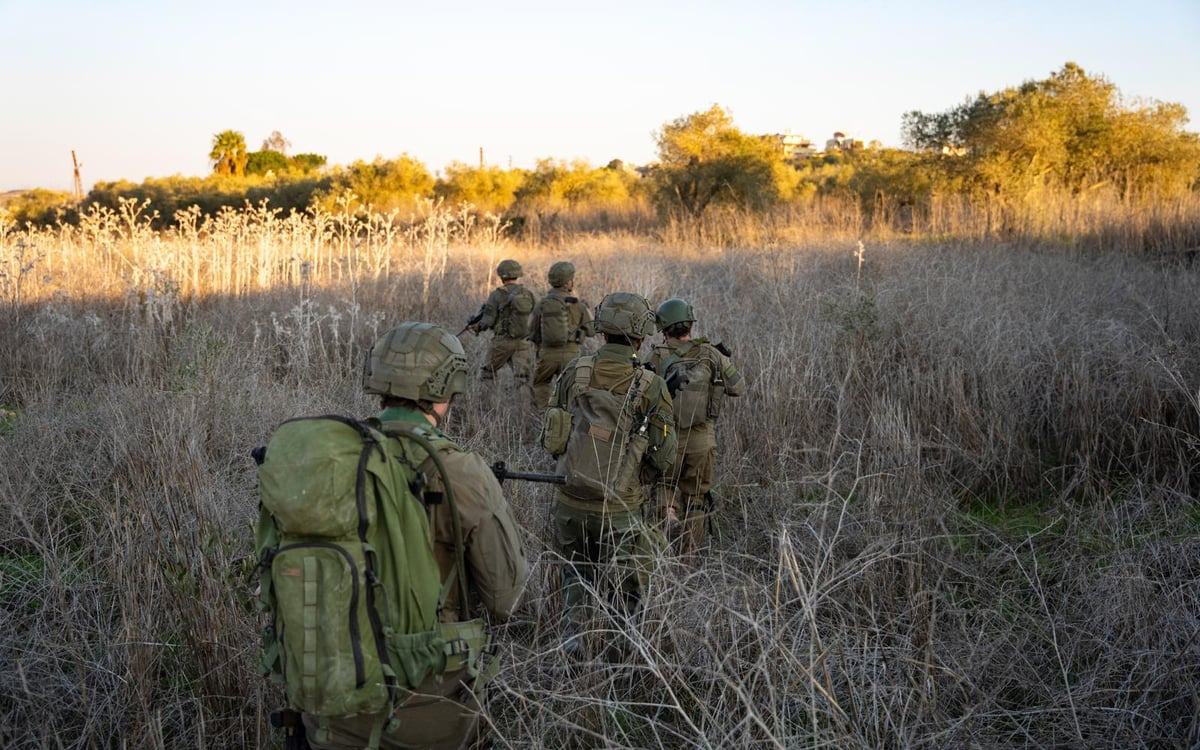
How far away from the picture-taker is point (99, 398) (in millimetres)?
5508

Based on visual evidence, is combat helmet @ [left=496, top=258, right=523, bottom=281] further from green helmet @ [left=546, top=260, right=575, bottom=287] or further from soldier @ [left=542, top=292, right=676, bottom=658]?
soldier @ [left=542, top=292, right=676, bottom=658]

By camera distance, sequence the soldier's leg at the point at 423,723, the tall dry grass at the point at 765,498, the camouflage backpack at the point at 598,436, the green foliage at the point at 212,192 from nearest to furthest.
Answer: the soldier's leg at the point at 423,723, the tall dry grass at the point at 765,498, the camouflage backpack at the point at 598,436, the green foliage at the point at 212,192

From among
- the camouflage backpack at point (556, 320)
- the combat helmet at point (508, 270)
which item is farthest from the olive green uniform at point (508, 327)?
the camouflage backpack at point (556, 320)

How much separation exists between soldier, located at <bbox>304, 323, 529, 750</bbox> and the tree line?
8.16 m

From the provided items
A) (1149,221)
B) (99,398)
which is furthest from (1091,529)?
(1149,221)

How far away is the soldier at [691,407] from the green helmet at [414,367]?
2.07m

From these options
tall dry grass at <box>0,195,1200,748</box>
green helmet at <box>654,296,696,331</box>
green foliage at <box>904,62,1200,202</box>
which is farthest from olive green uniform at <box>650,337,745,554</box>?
green foliage at <box>904,62,1200,202</box>

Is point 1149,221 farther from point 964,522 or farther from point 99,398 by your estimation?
point 99,398

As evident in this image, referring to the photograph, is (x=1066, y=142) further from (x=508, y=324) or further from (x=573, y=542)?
(x=573, y=542)

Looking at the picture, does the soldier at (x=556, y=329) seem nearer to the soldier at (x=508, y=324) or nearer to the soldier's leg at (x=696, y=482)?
the soldier at (x=508, y=324)

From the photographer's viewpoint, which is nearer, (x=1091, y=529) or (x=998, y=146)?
(x=1091, y=529)

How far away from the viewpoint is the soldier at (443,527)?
76.6 inches

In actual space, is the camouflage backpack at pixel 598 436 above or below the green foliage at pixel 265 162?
below

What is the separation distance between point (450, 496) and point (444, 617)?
33cm
